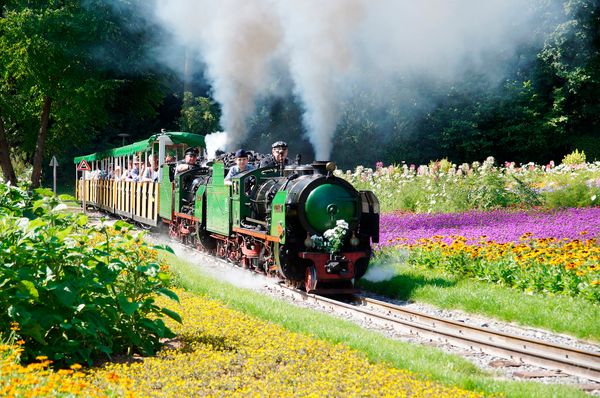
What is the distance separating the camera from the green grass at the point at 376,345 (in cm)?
574

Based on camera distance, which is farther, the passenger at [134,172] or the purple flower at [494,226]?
the passenger at [134,172]

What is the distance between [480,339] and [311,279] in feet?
11.4

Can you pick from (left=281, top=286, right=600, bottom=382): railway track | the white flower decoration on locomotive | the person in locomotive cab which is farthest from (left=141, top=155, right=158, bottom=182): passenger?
(left=281, top=286, right=600, bottom=382): railway track

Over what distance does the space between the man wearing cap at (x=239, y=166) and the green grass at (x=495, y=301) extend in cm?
321

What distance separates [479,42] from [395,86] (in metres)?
5.46

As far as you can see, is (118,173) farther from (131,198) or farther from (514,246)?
(514,246)

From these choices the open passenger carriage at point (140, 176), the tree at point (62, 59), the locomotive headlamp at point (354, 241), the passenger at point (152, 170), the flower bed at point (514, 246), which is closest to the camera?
the flower bed at point (514, 246)

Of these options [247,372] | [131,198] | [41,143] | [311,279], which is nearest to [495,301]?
[311,279]

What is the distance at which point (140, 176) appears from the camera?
21.0 m

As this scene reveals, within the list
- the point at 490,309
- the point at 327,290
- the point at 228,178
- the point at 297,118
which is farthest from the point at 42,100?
the point at 490,309

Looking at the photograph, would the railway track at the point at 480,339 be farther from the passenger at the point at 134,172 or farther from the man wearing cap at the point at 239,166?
the passenger at the point at 134,172

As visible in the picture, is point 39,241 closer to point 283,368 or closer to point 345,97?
point 283,368

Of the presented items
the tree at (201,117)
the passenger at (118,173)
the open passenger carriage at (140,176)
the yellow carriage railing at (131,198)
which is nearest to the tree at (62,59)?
the open passenger carriage at (140,176)

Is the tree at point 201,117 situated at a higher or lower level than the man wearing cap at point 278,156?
higher
